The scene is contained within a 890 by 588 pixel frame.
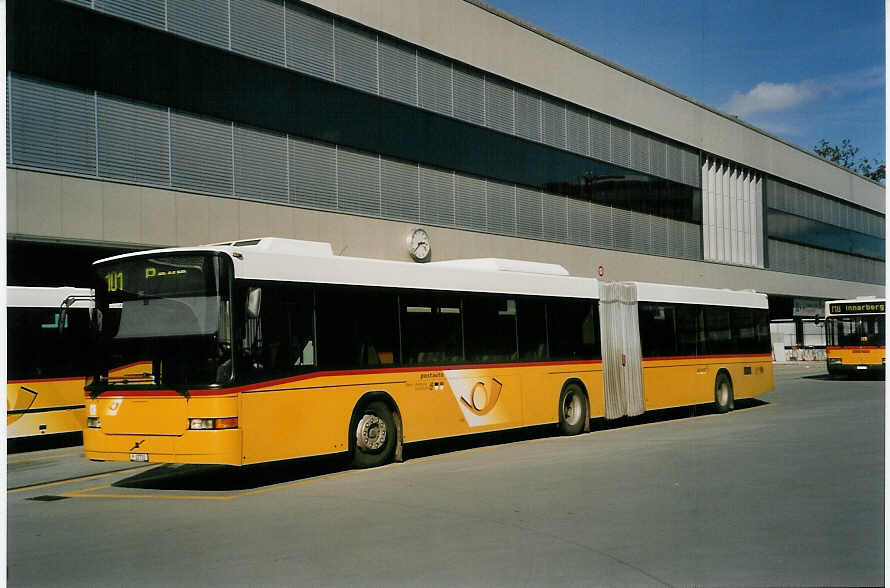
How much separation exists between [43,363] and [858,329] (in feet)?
81.4

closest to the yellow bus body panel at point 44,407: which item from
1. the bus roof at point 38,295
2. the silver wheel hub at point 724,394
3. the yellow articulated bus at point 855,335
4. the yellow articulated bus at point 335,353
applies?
the bus roof at point 38,295

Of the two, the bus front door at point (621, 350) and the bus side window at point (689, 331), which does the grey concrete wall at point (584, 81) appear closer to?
the bus front door at point (621, 350)

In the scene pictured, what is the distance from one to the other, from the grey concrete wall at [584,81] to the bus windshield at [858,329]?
4.38m

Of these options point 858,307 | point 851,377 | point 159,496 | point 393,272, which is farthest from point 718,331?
point 851,377

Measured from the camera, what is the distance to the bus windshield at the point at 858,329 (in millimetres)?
31331

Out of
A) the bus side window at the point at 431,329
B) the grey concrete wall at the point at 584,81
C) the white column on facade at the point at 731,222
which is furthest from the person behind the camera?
the white column on facade at the point at 731,222

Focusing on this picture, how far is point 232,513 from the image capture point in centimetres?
969

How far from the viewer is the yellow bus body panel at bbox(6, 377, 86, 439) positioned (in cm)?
1647

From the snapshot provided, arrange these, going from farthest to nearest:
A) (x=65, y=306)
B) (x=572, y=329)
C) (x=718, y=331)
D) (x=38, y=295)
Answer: (x=718, y=331), (x=572, y=329), (x=38, y=295), (x=65, y=306)

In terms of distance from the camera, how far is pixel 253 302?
11.4 meters

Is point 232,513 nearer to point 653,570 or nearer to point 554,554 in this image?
point 554,554

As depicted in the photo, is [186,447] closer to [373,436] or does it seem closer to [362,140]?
[373,436]

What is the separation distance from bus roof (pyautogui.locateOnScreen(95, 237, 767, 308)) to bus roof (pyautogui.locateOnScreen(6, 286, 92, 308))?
5.54 metres

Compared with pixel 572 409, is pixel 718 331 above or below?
above
